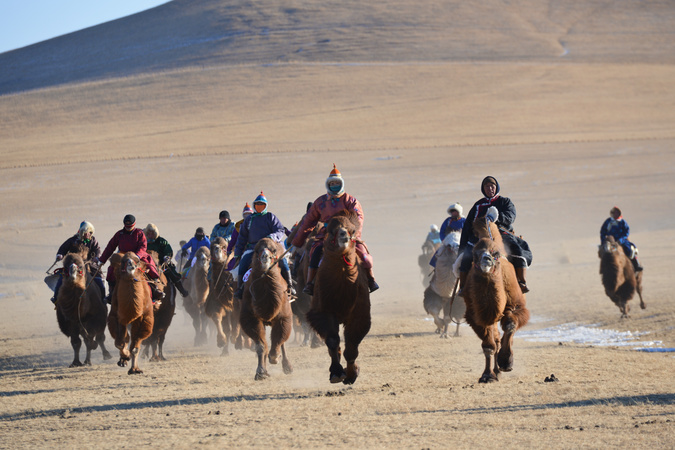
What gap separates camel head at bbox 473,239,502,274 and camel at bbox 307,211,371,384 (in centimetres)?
128

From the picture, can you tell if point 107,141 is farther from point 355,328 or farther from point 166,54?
point 355,328

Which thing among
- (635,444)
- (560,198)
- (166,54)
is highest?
(166,54)

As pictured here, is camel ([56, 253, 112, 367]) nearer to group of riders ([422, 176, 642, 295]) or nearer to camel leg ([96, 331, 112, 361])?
camel leg ([96, 331, 112, 361])

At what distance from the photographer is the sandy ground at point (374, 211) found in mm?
8422

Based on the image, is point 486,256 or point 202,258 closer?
point 486,256

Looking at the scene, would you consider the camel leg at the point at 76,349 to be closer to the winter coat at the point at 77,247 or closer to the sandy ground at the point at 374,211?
the sandy ground at the point at 374,211

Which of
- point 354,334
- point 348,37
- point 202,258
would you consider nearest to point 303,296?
point 202,258

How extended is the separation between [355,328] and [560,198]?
42.7 m

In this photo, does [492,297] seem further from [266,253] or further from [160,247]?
[160,247]

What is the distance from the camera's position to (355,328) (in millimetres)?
10023

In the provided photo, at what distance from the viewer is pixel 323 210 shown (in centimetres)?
1098

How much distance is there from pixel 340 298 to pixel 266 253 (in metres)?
1.72

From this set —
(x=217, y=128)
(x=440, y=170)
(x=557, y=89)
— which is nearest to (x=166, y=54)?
(x=217, y=128)

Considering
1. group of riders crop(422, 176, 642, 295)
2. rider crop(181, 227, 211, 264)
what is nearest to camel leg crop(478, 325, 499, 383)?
group of riders crop(422, 176, 642, 295)
